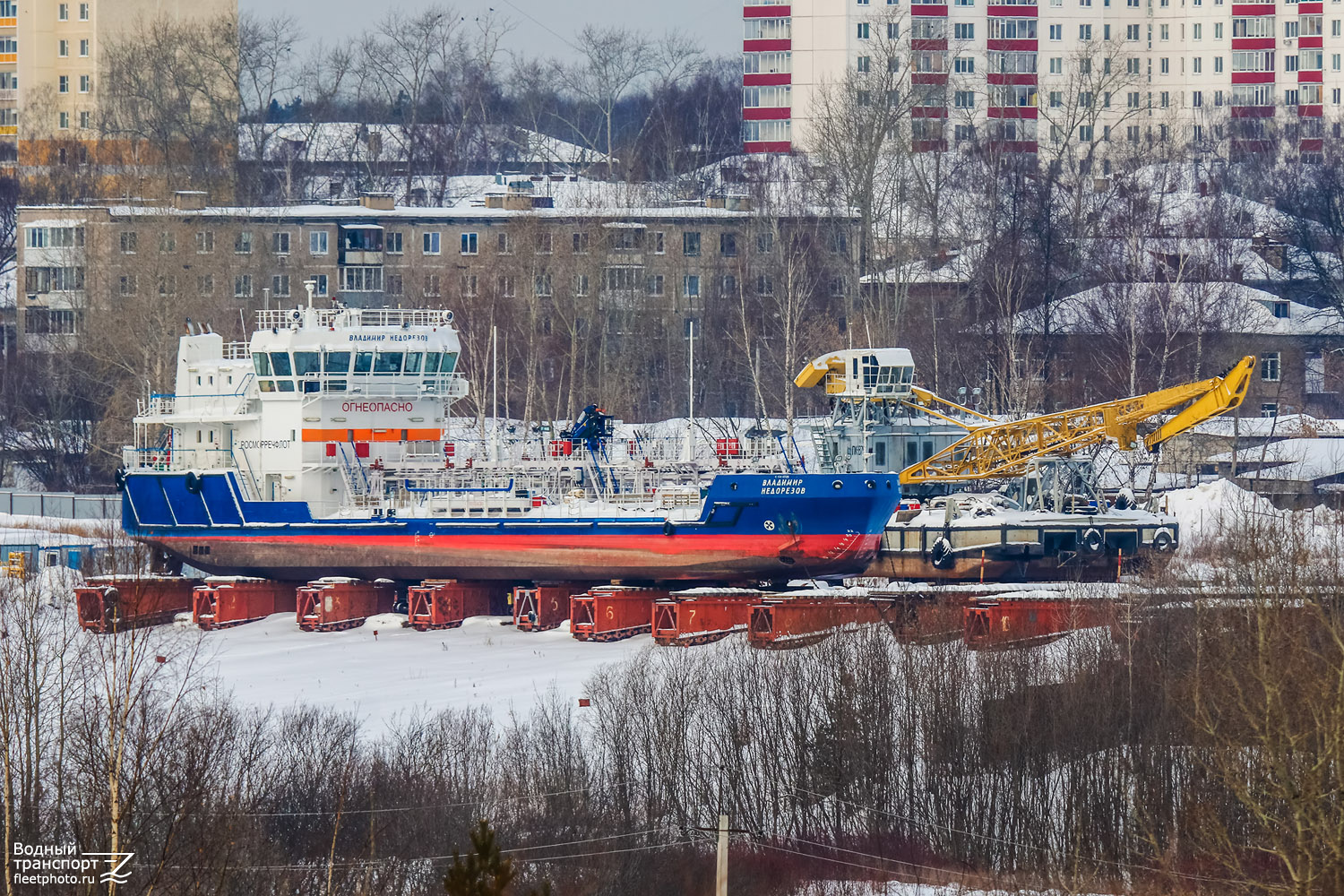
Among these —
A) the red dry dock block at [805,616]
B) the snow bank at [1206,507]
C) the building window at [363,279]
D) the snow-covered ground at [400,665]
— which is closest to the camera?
the snow-covered ground at [400,665]

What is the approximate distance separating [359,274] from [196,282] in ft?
25.4

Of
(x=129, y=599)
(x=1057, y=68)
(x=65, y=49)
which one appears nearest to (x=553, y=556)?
(x=129, y=599)

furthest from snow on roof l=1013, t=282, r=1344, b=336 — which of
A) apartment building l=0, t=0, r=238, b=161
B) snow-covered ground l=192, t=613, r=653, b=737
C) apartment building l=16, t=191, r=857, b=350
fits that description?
apartment building l=0, t=0, r=238, b=161

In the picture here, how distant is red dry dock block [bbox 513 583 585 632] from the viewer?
44.3 m

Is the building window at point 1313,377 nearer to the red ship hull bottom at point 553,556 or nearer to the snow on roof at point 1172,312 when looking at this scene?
the snow on roof at point 1172,312

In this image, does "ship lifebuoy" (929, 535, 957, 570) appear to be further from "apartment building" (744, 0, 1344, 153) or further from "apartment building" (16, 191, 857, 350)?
"apartment building" (744, 0, 1344, 153)

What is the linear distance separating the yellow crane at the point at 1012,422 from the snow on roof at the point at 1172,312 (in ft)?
60.5

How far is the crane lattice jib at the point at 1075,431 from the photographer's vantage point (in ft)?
170

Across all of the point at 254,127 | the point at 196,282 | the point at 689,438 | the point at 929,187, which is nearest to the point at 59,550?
the point at 689,438

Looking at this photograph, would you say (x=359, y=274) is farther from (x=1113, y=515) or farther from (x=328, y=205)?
(x=1113, y=515)

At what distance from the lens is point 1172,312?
7500 centimetres

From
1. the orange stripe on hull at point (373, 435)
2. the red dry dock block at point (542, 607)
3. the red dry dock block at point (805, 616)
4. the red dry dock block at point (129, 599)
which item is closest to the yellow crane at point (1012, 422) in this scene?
the orange stripe on hull at point (373, 435)

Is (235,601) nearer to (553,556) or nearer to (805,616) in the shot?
(553,556)

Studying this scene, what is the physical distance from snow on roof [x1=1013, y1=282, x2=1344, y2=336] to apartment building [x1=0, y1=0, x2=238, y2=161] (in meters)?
59.7
